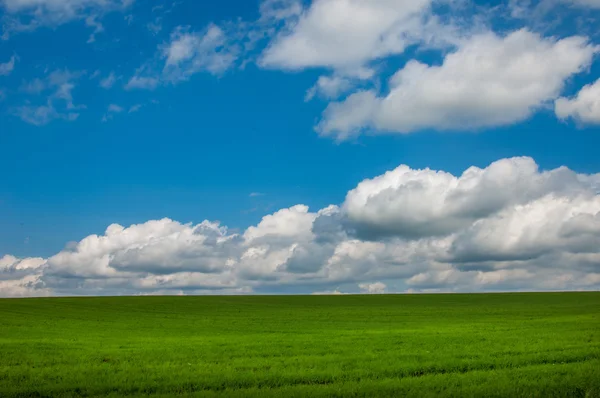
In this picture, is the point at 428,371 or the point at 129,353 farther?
the point at 129,353

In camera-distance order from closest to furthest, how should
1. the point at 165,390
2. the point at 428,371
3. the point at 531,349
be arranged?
the point at 165,390, the point at 428,371, the point at 531,349

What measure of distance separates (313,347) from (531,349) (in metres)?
11.6

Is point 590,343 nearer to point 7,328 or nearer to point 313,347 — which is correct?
point 313,347

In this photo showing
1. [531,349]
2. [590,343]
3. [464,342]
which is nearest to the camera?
[531,349]

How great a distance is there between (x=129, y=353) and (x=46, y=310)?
61335 mm

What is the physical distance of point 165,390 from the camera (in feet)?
61.0

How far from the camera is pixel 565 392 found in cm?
1702

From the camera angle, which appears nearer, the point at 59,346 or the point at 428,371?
the point at 428,371

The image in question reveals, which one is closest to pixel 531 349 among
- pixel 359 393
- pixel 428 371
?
pixel 428 371

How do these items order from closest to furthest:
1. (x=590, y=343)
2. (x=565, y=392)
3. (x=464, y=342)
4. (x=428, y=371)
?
(x=565, y=392)
(x=428, y=371)
(x=590, y=343)
(x=464, y=342)

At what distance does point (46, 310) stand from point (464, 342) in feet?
228

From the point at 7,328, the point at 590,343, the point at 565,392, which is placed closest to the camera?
the point at 565,392

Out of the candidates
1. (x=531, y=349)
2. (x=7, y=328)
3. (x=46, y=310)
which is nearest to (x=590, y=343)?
(x=531, y=349)

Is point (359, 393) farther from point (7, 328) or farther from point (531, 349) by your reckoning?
point (7, 328)
